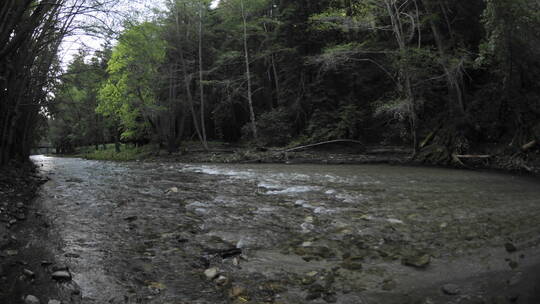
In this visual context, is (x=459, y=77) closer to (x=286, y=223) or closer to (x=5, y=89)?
(x=286, y=223)

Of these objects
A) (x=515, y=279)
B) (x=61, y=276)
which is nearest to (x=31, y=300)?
(x=61, y=276)

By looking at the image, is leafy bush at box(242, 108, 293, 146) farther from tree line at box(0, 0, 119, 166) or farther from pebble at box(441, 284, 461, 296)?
pebble at box(441, 284, 461, 296)

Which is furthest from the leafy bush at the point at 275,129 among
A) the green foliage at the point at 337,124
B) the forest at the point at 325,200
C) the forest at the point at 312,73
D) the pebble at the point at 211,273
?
the pebble at the point at 211,273

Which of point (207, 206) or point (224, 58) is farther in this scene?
point (224, 58)

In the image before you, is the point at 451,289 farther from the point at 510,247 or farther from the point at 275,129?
the point at 275,129

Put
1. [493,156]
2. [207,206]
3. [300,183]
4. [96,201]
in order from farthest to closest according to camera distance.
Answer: [493,156] → [300,183] → [96,201] → [207,206]

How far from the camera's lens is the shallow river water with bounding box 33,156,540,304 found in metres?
2.83

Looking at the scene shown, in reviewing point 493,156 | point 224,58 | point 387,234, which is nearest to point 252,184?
point 387,234

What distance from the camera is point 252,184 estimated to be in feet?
30.3

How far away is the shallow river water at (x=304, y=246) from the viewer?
9.30ft

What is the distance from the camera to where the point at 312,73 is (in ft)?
82.8

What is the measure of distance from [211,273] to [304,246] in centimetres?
132

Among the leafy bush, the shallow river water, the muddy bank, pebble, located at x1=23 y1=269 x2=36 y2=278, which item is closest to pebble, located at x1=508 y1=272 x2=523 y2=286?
the shallow river water

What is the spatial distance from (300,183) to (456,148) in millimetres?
8621
